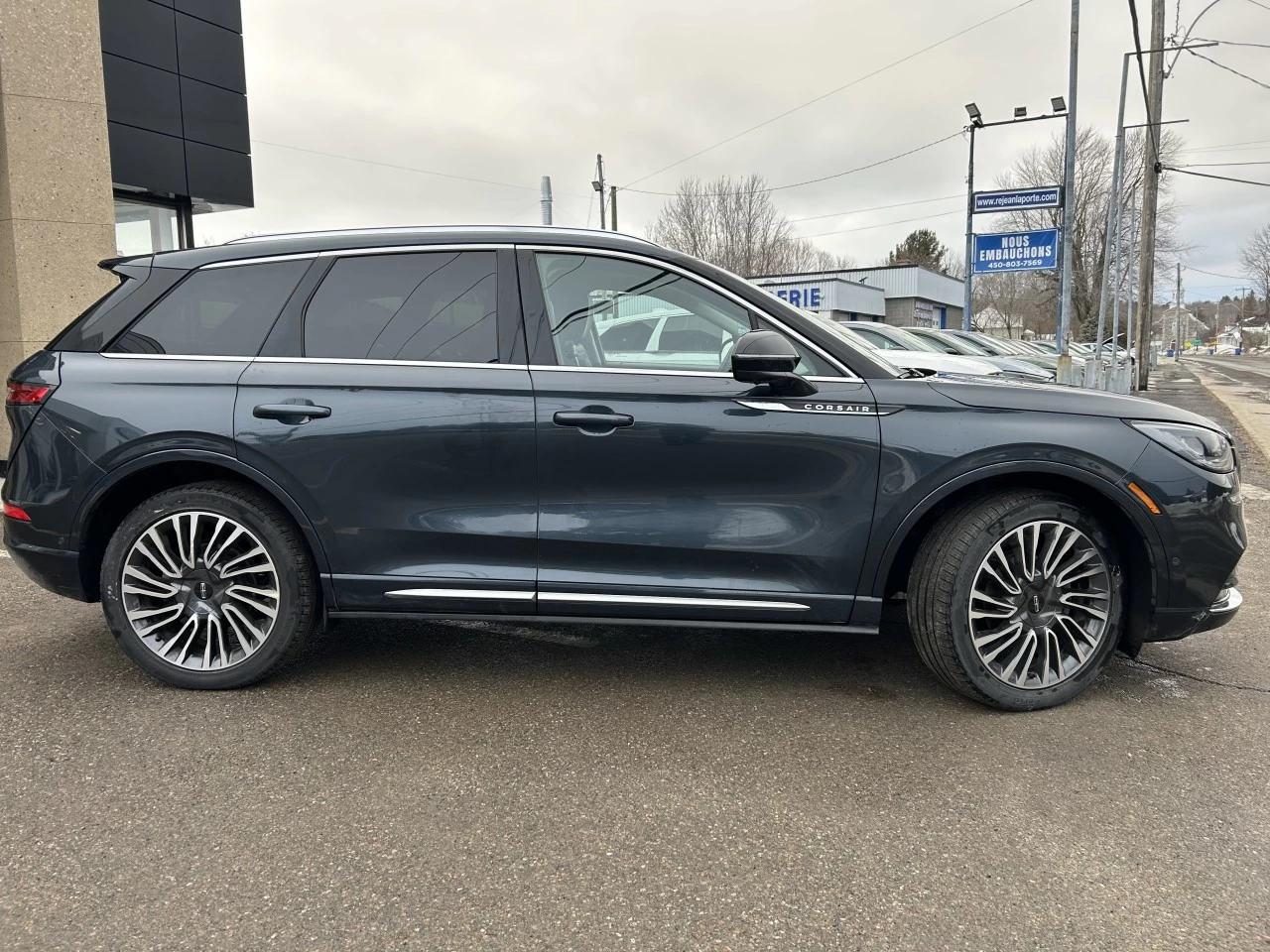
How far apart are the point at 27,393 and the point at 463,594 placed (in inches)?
77.1

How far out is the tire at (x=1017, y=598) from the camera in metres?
3.14

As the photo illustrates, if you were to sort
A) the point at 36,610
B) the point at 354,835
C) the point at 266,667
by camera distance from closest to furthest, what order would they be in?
1. the point at 354,835
2. the point at 266,667
3. the point at 36,610

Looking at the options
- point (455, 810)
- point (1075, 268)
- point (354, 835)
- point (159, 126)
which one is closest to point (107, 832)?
point (354, 835)

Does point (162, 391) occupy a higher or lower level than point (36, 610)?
higher

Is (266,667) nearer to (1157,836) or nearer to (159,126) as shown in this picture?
(1157,836)

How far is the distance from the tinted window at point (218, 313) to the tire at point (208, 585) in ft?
1.87

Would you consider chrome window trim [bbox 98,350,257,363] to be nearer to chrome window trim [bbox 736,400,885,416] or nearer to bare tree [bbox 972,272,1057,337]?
chrome window trim [bbox 736,400,885,416]

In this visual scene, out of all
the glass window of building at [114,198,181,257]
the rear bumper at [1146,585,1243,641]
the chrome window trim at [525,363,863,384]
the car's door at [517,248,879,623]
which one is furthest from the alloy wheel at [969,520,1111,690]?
the glass window of building at [114,198,181,257]

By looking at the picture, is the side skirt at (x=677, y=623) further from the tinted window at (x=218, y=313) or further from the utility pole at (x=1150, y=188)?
the utility pole at (x=1150, y=188)

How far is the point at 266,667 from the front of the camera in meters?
3.39

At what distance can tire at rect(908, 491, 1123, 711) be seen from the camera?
3.14 m

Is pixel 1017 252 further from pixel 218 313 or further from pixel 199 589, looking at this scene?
pixel 199 589

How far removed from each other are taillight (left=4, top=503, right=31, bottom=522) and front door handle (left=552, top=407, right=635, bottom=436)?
2222 millimetres

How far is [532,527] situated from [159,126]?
36.9ft
